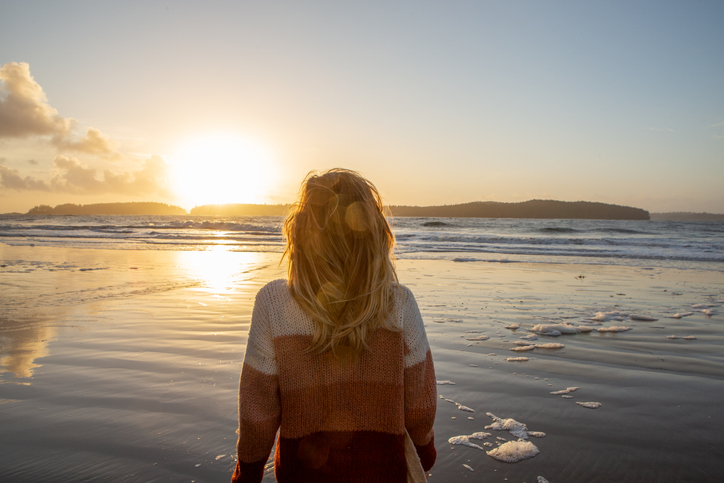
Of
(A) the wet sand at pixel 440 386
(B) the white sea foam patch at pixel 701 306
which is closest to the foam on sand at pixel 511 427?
(A) the wet sand at pixel 440 386

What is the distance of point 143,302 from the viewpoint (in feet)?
22.8

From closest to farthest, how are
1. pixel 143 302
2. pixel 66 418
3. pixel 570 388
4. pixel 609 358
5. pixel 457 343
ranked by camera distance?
pixel 66 418
pixel 570 388
pixel 609 358
pixel 457 343
pixel 143 302

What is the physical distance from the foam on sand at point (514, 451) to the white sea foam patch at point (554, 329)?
284 centimetres

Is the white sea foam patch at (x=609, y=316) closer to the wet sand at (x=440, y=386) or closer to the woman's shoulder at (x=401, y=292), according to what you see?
the wet sand at (x=440, y=386)

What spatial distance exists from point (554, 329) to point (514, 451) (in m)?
3.12

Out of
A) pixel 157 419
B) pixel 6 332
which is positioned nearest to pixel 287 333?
pixel 157 419

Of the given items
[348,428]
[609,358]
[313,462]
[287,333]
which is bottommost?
[609,358]

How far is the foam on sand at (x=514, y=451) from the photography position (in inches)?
104

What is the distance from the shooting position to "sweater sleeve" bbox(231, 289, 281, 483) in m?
1.46

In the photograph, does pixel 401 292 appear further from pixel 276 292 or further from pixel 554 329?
pixel 554 329

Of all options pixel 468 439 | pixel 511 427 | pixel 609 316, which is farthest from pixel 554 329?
pixel 468 439

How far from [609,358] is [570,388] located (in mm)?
1143

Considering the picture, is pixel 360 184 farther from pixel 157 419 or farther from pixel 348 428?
pixel 157 419

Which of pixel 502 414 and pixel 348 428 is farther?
pixel 502 414
